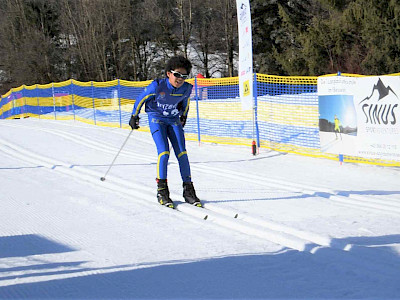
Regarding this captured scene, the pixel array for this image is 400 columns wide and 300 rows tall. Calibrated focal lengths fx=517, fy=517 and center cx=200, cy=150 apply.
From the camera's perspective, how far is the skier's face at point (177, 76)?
5875mm

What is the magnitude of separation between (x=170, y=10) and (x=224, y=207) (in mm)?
47304

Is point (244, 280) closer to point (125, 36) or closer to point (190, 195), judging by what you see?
point (190, 195)

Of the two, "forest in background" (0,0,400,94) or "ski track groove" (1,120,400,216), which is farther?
"forest in background" (0,0,400,94)

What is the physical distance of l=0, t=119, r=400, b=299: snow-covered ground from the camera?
3.48 m

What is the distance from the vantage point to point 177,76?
19.3ft

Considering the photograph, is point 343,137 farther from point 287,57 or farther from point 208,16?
point 208,16

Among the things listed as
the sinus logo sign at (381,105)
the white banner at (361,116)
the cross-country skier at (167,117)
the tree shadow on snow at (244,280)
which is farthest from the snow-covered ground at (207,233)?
the sinus logo sign at (381,105)

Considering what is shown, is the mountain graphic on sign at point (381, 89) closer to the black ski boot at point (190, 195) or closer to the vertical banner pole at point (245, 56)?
the vertical banner pole at point (245, 56)

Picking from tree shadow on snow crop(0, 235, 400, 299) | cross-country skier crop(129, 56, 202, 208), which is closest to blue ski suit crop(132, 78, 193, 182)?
cross-country skier crop(129, 56, 202, 208)

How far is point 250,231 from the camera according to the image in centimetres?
487

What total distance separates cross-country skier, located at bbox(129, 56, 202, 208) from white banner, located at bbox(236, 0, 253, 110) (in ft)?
14.4

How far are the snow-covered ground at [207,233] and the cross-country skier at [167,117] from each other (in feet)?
0.87

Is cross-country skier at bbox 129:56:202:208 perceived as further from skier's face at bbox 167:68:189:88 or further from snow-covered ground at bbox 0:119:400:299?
snow-covered ground at bbox 0:119:400:299

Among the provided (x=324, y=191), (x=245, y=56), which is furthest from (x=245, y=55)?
(x=324, y=191)
